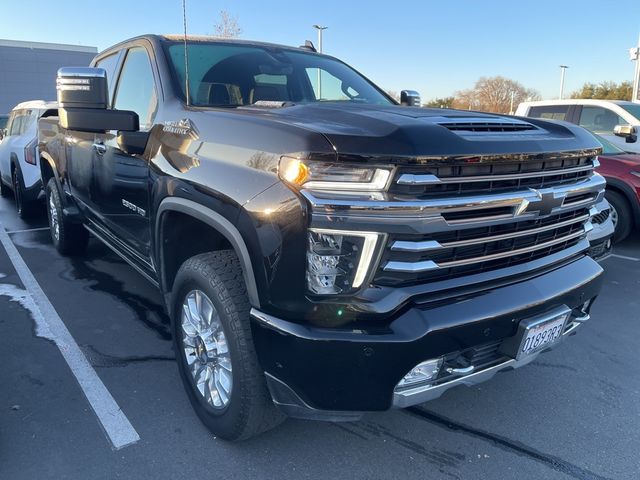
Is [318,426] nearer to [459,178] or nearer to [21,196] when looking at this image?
[459,178]

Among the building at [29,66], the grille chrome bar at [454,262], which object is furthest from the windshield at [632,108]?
the building at [29,66]

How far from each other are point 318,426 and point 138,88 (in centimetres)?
250

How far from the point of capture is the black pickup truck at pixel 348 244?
1912mm

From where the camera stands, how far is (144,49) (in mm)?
3508

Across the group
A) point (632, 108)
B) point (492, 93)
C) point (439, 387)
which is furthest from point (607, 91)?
point (439, 387)

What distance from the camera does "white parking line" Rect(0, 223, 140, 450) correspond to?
266 cm

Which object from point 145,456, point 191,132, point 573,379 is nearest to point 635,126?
point 573,379

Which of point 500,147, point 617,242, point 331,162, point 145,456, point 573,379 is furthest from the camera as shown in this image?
point 617,242

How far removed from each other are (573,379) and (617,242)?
4.40 meters

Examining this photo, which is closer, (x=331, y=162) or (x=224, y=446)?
(x=331, y=162)

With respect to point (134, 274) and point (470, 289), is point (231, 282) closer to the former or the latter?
point (470, 289)

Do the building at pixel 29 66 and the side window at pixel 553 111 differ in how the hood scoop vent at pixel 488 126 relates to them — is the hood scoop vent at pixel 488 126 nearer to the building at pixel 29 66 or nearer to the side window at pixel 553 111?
the side window at pixel 553 111

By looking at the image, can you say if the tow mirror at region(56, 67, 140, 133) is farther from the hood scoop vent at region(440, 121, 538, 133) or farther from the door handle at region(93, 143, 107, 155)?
the hood scoop vent at region(440, 121, 538, 133)

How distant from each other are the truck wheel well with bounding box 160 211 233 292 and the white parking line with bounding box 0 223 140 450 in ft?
2.45
